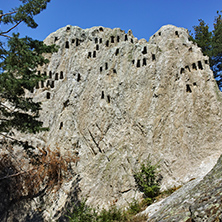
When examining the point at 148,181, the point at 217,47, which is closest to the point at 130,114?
the point at 148,181

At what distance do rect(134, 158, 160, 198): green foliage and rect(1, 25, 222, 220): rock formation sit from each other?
0.50 metres

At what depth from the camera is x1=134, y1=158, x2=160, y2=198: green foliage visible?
40.2 feet

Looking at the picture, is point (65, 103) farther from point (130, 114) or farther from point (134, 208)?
point (134, 208)

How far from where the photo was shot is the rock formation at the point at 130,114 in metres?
14.3

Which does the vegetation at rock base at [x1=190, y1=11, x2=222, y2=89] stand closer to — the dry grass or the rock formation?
the rock formation

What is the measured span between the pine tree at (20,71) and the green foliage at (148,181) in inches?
292

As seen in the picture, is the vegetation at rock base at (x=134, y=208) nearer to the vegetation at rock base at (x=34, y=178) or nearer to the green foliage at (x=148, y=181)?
the green foliage at (x=148, y=181)

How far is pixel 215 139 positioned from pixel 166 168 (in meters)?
3.91

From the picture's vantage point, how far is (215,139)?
46.5ft

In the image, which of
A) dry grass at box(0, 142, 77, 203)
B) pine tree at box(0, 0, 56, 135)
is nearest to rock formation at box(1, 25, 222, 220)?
dry grass at box(0, 142, 77, 203)

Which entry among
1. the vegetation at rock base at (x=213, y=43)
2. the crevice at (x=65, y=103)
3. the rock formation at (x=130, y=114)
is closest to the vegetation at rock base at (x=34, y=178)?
the rock formation at (x=130, y=114)

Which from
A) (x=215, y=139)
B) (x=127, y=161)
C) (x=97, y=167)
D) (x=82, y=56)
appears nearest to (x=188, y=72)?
(x=215, y=139)

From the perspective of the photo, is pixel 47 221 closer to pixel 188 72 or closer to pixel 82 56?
pixel 188 72

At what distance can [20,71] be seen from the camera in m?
13.6
